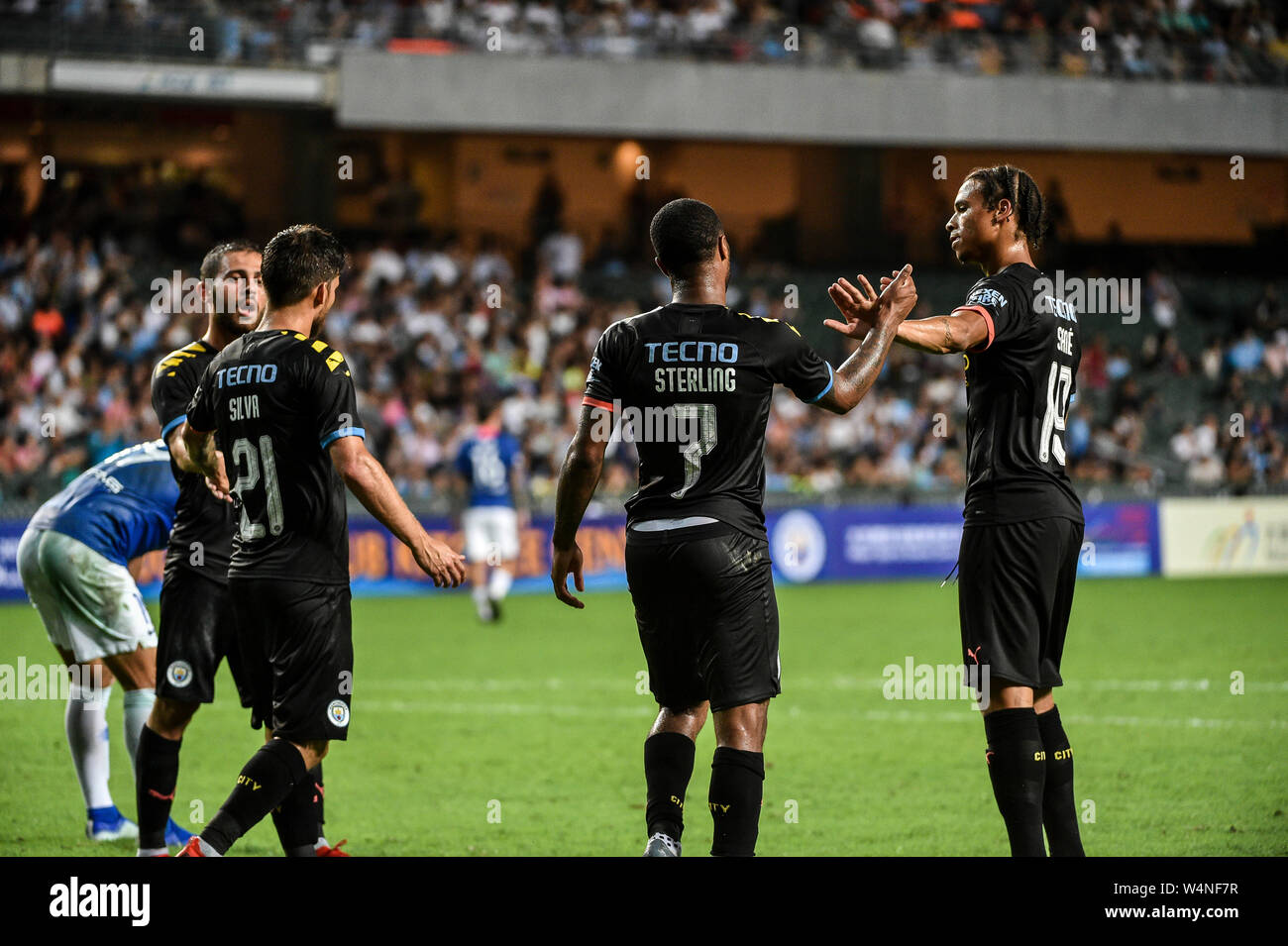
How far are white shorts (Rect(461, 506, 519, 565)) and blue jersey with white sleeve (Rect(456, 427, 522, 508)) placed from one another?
4.2 inches

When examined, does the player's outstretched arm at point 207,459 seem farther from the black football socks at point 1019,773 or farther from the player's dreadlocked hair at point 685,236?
the black football socks at point 1019,773

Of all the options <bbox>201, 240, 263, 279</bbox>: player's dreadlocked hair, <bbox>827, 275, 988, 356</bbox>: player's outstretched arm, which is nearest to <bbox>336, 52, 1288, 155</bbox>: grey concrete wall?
<bbox>201, 240, 263, 279</bbox>: player's dreadlocked hair

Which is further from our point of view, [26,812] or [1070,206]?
[1070,206]

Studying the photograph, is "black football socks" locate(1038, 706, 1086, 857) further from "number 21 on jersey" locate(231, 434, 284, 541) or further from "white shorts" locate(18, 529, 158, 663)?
"white shorts" locate(18, 529, 158, 663)

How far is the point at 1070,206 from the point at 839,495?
1471 cm

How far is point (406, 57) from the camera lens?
25875mm

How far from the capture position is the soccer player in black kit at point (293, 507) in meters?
5.07

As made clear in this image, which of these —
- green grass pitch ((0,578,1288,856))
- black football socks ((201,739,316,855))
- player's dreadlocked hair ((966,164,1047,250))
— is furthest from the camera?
green grass pitch ((0,578,1288,856))

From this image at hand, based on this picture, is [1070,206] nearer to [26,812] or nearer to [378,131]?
[378,131]

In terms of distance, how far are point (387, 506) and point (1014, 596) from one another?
225 cm

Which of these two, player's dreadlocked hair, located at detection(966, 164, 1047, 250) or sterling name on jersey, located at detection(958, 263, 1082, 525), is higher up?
player's dreadlocked hair, located at detection(966, 164, 1047, 250)

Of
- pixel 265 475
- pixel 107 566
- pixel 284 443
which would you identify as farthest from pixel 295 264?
pixel 107 566

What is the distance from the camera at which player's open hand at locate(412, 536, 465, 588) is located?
16.4 feet
